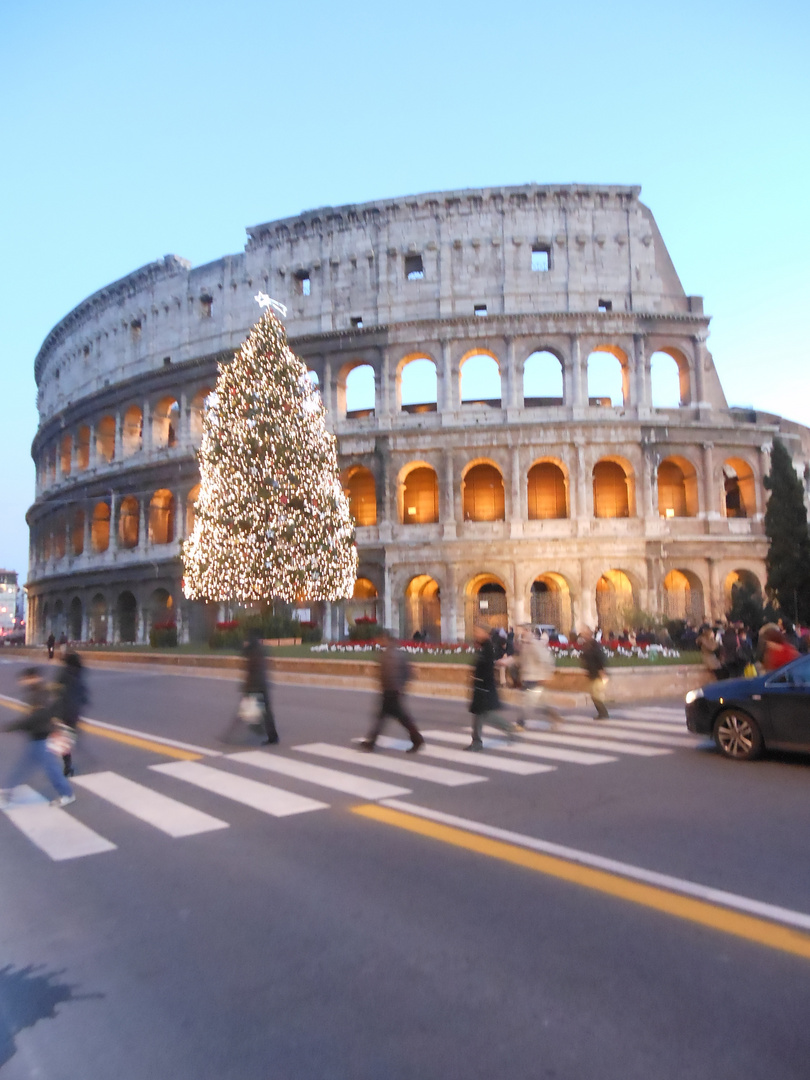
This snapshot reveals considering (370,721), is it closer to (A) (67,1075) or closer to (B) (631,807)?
(B) (631,807)

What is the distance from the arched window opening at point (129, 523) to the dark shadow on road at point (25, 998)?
45380 millimetres

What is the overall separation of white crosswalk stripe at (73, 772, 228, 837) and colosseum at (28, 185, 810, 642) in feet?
85.7

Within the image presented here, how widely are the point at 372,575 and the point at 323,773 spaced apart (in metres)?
28.1

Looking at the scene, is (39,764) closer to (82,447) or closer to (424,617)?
(424,617)

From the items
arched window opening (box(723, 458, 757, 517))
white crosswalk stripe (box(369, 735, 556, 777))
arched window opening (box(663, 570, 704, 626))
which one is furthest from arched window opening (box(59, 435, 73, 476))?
white crosswalk stripe (box(369, 735, 556, 777))

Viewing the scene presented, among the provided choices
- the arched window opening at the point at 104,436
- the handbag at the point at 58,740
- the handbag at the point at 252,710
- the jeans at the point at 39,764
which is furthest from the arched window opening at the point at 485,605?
the jeans at the point at 39,764

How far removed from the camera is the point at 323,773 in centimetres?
930

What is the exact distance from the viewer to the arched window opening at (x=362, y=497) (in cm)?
4016

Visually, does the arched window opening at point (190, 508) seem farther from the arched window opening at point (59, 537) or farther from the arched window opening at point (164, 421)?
the arched window opening at point (59, 537)

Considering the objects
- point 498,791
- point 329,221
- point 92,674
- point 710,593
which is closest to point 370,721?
point 498,791

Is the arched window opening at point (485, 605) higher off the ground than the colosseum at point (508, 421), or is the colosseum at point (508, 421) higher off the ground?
the colosseum at point (508, 421)

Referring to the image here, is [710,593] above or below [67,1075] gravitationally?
above

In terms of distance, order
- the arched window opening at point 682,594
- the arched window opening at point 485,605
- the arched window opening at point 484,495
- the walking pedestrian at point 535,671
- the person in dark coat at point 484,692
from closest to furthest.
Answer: the person in dark coat at point 484,692 < the walking pedestrian at point 535,671 < the arched window opening at point 682,594 < the arched window opening at point 485,605 < the arched window opening at point 484,495

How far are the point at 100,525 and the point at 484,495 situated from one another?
25113mm
